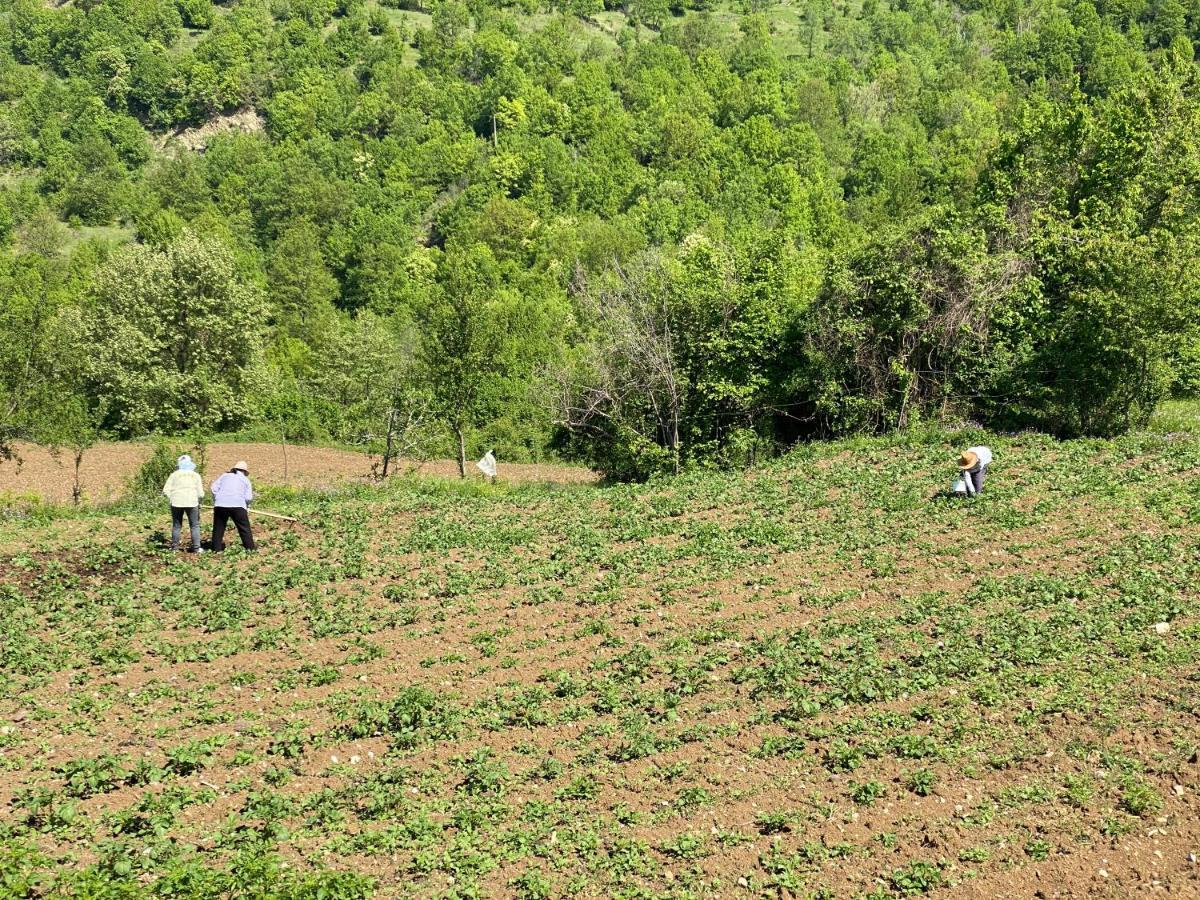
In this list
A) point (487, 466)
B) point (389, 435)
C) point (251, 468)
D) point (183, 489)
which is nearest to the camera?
point (183, 489)

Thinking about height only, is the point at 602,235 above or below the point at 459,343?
above

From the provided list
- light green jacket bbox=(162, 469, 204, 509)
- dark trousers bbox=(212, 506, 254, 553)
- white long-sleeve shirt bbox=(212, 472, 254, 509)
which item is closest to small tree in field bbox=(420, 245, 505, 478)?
dark trousers bbox=(212, 506, 254, 553)

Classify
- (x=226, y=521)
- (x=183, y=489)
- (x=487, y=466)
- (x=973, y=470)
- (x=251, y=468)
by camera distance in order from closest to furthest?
1. (x=183, y=489)
2. (x=226, y=521)
3. (x=973, y=470)
4. (x=487, y=466)
5. (x=251, y=468)

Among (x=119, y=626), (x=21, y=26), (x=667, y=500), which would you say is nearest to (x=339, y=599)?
(x=119, y=626)

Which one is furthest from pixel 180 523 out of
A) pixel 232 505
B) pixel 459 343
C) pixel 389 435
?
pixel 459 343

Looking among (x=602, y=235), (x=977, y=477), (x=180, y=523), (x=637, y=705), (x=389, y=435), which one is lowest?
(x=637, y=705)

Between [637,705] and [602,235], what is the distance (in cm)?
9273

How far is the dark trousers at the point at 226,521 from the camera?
2219 centimetres

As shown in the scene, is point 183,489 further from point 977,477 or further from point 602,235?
point 602,235

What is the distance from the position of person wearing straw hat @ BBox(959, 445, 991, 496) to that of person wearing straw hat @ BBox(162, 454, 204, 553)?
1566 centimetres

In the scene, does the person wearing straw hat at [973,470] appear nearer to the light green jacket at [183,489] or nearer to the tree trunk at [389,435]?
the light green jacket at [183,489]

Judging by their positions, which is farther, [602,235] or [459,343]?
[602,235]

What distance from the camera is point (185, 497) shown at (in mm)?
22078

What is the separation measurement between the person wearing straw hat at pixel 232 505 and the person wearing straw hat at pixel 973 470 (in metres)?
14.8
